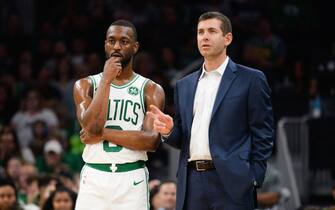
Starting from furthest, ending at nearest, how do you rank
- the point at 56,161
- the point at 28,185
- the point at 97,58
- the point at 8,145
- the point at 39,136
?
the point at 97,58 < the point at 39,136 < the point at 56,161 < the point at 8,145 < the point at 28,185

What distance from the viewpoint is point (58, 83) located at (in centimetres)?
1526

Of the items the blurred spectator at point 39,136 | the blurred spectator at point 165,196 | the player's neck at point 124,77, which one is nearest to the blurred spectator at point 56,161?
the blurred spectator at point 39,136

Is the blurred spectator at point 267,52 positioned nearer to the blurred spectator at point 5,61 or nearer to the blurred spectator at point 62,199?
the blurred spectator at point 5,61

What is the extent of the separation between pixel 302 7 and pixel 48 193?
24.5ft

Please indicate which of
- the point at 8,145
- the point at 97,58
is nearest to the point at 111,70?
the point at 8,145

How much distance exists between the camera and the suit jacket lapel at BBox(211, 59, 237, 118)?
7.05 meters

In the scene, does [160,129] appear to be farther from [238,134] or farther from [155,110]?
[238,134]

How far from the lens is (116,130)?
7258 mm

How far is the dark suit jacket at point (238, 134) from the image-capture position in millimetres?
6883

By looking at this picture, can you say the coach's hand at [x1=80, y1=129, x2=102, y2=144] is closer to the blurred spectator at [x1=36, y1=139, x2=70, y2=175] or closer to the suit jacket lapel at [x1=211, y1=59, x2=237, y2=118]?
the suit jacket lapel at [x1=211, y1=59, x2=237, y2=118]

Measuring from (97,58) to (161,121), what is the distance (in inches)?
329

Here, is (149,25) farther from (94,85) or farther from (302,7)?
(94,85)

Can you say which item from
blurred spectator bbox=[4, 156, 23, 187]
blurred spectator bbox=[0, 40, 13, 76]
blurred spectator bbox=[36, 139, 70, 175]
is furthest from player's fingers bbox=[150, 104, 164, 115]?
blurred spectator bbox=[0, 40, 13, 76]

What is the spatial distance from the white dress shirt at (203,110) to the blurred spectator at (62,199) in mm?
3132
